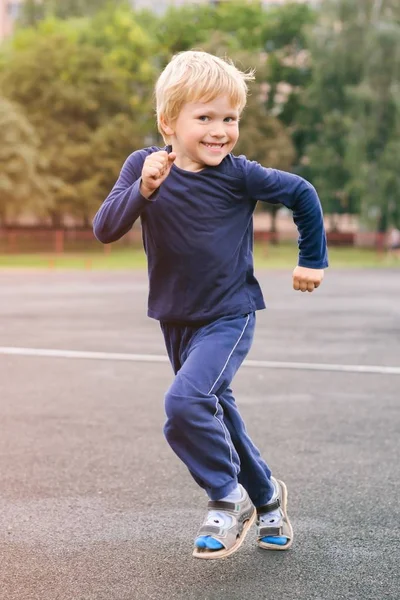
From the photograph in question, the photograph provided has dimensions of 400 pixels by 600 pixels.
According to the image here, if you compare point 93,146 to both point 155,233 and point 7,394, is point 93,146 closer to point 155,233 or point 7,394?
point 7,394

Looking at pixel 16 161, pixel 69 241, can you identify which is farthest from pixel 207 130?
pixel 69 241

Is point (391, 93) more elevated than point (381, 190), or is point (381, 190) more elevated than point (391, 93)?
point (391, 93)

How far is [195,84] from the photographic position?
345cm

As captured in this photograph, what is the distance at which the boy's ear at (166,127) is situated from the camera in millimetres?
3596

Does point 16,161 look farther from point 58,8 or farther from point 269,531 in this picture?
point 269,531

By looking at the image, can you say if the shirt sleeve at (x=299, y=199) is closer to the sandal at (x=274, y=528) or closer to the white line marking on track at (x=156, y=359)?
the sandal at (x=274, y=528)

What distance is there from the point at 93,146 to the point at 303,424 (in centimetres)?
4309

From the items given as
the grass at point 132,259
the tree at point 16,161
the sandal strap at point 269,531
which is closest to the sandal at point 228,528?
the sandal strap at point 269,531

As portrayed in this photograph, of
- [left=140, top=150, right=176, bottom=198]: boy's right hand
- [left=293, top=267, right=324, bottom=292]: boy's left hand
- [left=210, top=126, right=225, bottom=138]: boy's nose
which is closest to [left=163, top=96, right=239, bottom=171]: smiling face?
[left=210, top=126, right=225, bottom=138]: boy's nose

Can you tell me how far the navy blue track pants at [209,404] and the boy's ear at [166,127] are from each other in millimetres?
700

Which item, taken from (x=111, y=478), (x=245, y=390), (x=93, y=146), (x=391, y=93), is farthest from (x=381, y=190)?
(x=111, y=478)

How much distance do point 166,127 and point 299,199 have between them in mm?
550

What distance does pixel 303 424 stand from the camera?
6359mm

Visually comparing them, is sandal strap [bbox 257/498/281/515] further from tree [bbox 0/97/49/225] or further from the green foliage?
the green foliage
